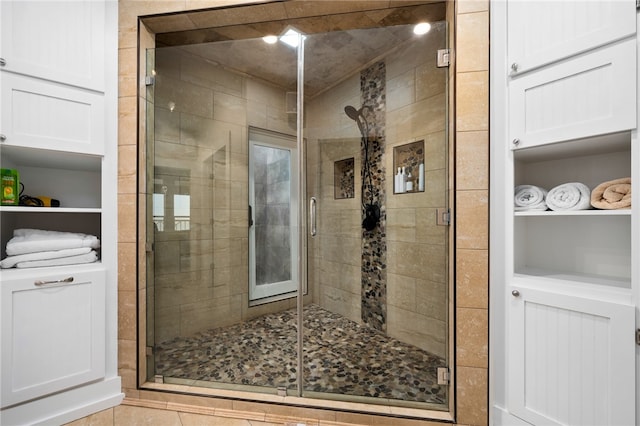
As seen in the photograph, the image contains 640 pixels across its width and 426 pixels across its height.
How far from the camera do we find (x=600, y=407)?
3.29ft

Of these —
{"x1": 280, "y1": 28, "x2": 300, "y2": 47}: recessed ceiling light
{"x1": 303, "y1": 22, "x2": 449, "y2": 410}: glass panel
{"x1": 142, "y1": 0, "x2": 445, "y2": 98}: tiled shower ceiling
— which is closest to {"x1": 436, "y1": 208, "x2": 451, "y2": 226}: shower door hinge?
{"x1": 303, "y1": 22, "x2": 449, "y2": 410}: glass panel

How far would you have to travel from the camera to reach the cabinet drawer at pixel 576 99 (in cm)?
96

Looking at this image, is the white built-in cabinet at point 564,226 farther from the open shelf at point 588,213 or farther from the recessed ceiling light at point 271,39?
the recessed ceiling light at point 271,39

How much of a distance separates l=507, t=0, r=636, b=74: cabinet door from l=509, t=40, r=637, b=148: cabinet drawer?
0.04m

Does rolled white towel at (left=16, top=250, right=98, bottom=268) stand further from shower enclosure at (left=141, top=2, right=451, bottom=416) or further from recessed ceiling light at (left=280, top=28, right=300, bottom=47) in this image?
recessed ceiling light at (left=280, top=28, right=300, bottom=47)

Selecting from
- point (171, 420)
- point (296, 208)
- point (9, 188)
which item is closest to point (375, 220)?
point (296, 208)

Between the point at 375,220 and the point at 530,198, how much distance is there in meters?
0.78

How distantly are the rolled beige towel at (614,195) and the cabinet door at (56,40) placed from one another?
248 centimetres

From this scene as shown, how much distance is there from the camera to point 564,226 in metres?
1.29

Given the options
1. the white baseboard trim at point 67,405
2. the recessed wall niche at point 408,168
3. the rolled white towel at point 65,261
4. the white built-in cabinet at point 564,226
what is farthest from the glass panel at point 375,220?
the rolled white towel at point 65,261

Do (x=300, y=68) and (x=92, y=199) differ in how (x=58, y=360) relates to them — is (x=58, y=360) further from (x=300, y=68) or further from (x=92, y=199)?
(x=300, y=68)

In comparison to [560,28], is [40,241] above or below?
below

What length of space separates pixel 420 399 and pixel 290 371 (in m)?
0.73

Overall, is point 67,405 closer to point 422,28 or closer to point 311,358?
point 311,358
